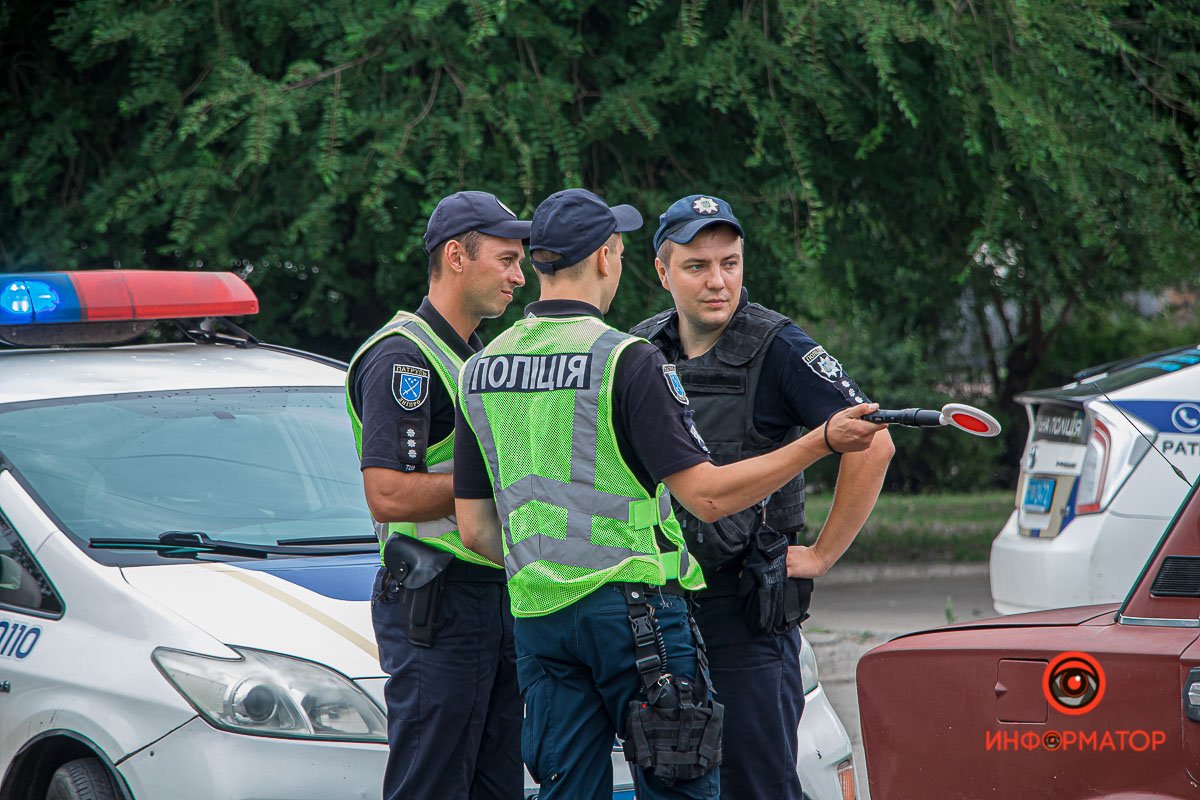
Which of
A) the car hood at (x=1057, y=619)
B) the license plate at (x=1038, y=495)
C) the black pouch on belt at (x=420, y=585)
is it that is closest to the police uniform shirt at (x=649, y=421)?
the black pouch on belt at (x=420, y=585)

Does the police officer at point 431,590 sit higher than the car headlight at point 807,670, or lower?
higher

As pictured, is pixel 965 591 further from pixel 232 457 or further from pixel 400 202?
pixel 232 457

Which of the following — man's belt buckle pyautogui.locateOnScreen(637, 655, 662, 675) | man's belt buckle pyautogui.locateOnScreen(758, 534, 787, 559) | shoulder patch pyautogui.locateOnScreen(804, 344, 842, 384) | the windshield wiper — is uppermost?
shoulder patch pyautogui.locateOnScreen(804, 344, 842, 384)

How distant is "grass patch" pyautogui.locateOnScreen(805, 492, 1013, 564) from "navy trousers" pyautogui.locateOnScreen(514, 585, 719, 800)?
838cm

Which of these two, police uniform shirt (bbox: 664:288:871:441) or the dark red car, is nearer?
the dark red car

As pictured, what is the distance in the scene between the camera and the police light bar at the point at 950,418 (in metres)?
2.55

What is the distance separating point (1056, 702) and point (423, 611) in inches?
56.0

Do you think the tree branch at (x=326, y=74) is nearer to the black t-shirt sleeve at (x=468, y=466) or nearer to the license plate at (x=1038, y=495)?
the license plate at (x=1038, y=495)

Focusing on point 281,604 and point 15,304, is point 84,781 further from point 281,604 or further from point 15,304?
point 15,304

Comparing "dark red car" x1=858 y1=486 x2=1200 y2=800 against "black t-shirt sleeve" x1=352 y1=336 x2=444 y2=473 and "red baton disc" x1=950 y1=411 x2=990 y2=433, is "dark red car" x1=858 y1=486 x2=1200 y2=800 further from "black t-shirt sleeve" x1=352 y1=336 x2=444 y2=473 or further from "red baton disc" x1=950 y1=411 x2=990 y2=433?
"black t-shirt sleeve" x1=352 y1=336 x2=444 y2=473

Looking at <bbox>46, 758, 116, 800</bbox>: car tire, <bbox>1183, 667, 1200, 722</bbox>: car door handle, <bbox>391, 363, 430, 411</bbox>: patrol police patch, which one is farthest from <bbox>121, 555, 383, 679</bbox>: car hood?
<bbox>1183, 667, 1200, 722</bbox>: car door handle

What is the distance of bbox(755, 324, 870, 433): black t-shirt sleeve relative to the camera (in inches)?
129

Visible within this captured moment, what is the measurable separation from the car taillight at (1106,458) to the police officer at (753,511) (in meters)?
2.93

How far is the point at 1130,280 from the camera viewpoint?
11.5 metres
